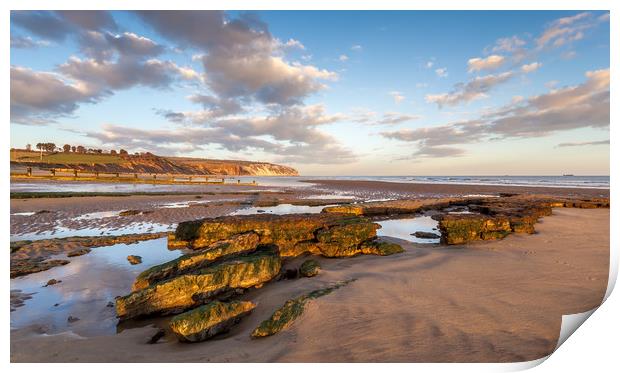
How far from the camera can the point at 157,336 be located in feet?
15.9

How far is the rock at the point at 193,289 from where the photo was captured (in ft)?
18.0

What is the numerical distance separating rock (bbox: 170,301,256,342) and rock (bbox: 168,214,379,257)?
3.79 meters

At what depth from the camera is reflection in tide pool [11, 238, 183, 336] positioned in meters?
5.45

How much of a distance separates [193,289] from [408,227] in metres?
10.9

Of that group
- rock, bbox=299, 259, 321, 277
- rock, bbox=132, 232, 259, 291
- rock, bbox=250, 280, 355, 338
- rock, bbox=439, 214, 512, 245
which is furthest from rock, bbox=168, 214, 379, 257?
rock, bbox=250, 280, 355, 338

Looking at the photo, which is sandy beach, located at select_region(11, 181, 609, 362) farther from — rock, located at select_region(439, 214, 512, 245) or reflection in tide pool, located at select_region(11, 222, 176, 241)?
reflection in tide pool, located at select_region(11, 222, 176, 241)

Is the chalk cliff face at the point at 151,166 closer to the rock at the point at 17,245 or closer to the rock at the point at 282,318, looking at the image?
the rock at the point at 17,245

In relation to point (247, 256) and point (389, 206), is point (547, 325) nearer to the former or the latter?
point (247, 256)

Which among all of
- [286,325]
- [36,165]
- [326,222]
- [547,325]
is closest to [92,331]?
[286,325]

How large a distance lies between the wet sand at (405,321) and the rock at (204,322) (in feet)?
0.51

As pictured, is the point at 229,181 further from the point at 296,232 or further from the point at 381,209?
the point at 296,232

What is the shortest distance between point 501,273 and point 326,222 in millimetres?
4884

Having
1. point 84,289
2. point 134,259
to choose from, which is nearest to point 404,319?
point 84,289

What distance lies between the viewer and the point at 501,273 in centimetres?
608
